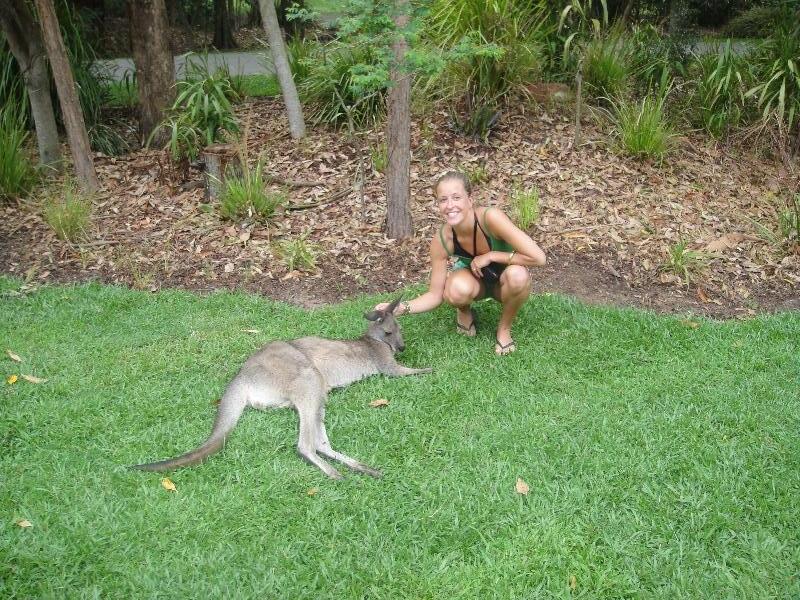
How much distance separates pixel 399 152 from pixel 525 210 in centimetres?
125

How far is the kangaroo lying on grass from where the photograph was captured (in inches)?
157

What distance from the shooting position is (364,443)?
4207mm

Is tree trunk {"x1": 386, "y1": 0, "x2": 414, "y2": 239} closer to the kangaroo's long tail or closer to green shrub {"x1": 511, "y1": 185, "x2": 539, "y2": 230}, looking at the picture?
green shrub {"x1": 511, "y1": 185, "x2": 539, "y2": 230}

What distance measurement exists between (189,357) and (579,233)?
3.67m

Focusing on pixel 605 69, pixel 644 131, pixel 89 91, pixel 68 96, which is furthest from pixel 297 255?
pixel 605 69

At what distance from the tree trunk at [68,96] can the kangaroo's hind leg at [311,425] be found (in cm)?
466

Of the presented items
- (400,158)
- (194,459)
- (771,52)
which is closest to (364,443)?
(194,459)

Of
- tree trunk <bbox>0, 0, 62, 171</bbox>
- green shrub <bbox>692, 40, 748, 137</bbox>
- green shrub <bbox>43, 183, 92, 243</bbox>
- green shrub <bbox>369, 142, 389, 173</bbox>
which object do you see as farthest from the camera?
green shrub <bbox>692, 40, 748, 137</bbox>

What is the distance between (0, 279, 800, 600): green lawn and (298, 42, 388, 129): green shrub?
3671mm

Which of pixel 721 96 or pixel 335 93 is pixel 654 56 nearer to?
pixel 721 96

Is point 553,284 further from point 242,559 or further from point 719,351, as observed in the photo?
point 242,559

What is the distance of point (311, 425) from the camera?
411 centimetres

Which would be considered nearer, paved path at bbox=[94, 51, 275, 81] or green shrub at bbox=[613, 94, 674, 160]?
green shrub at bbox=[613, 94, 674, 160]

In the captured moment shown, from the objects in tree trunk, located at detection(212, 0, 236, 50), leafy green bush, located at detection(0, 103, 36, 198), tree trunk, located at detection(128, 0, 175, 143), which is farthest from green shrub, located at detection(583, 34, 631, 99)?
tree trunk, located at detection(212, 0, 236, 50)
